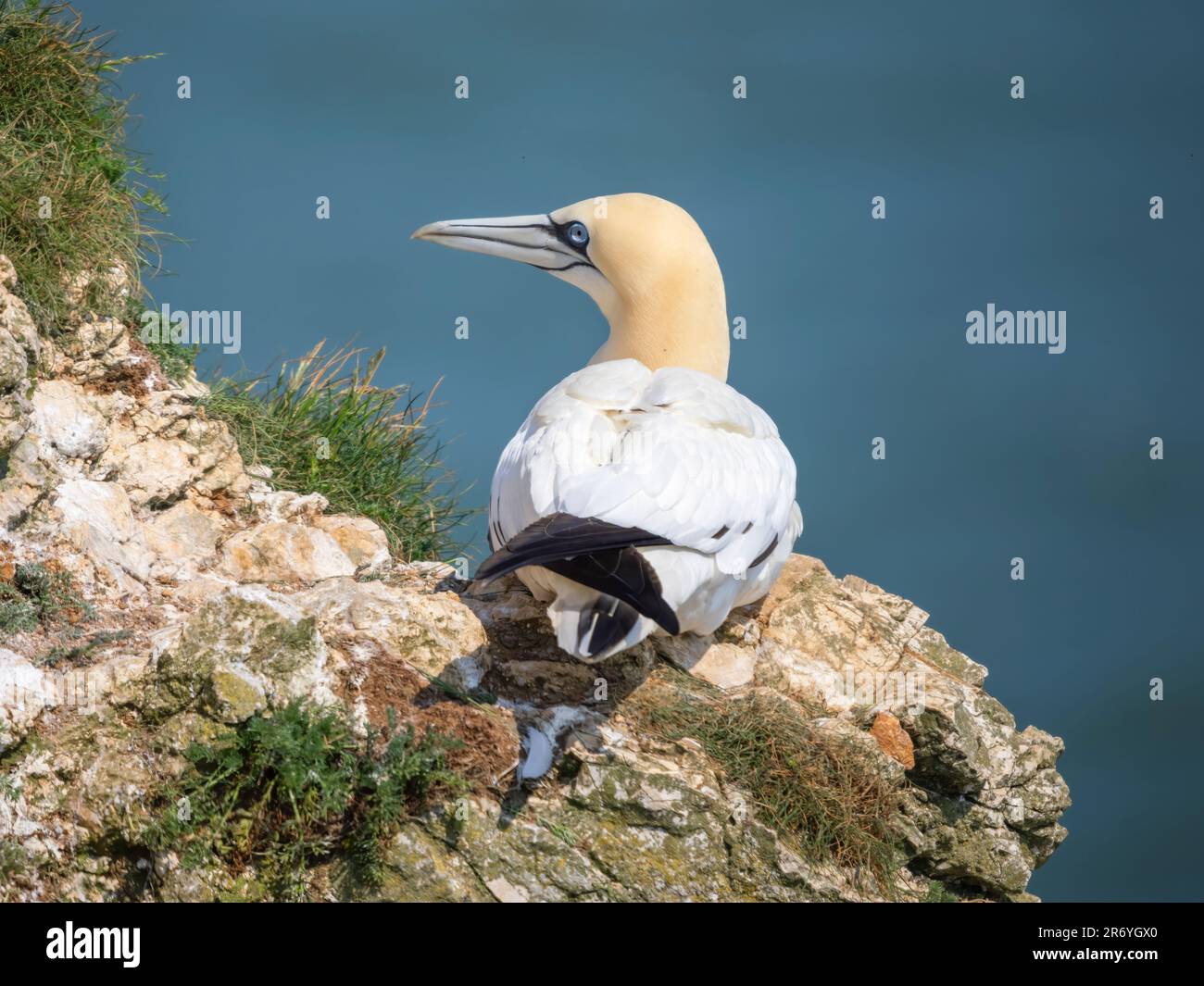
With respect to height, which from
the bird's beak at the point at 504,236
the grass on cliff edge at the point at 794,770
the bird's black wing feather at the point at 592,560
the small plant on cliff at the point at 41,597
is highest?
the bird's beak at the point at 504,236

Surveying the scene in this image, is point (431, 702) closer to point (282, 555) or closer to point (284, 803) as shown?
point (284, 803)

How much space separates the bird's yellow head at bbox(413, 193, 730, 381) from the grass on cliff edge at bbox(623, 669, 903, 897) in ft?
7.42

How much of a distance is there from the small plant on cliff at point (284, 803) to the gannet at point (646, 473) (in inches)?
32.6

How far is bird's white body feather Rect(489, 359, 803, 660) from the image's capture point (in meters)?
6.01

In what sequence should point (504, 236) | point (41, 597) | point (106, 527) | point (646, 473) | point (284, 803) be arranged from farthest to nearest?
point (504, 236), point (106, 527), point (41, 597), point (646, 473), point (284, 803)

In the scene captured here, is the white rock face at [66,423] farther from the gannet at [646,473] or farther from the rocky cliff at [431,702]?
the gannet at [646,473]

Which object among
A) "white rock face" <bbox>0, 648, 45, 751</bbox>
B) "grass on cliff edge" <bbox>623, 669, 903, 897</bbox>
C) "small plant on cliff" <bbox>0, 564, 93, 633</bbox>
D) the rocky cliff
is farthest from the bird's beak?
"white rock face" <bbox>0, 648, 45, 751</bbox>

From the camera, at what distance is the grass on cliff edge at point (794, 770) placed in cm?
618

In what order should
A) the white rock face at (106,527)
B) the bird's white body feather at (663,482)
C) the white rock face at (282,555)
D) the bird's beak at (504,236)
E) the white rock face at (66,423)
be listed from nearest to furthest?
1. the bird's white body feather at (663,482)
2. the white rock face at (106,527)
3. the white rock face at (66,423)
4. the white rock face at (282,555)
5. the bird's beak at (504,236)

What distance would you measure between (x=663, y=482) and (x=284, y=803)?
1989 mm

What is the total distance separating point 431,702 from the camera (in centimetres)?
582

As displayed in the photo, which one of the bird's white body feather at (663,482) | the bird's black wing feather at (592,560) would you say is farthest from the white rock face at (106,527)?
the bird's black wing feather at (592,560)

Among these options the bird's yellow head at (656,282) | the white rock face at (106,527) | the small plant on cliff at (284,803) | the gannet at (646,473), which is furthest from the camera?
the bird's yellow head at (656,282)

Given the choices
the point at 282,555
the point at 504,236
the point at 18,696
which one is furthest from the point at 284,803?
the point at 504,236
